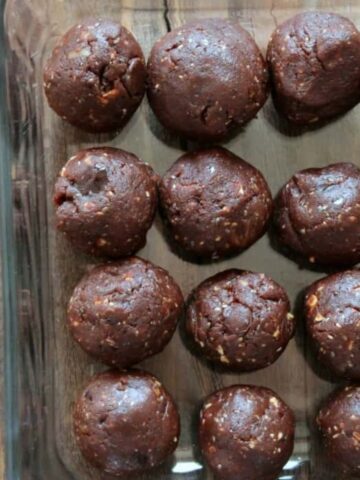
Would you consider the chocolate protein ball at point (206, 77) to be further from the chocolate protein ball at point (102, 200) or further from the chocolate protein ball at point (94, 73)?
the chocolate protein ball at point (102, 200)

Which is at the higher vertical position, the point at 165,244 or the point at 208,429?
the point at 165,244

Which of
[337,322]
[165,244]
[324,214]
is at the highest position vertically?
[324,214]

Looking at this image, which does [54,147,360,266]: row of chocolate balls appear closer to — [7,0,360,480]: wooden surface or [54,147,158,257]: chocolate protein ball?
[54,147,158,257]: chocolate protein ball

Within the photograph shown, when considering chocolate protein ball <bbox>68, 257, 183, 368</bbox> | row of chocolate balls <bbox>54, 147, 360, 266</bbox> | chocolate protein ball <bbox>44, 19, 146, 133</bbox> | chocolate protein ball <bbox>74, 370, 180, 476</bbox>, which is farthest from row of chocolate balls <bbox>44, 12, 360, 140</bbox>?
chocolate protein ball <bbox>74, 370, 180, 476</bbox>

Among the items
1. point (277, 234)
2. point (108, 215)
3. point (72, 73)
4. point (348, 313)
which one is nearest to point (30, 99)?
point (72, 73)

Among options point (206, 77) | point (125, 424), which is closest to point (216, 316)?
point (125, 424)

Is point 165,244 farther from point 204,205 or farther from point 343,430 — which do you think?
point 343,430
